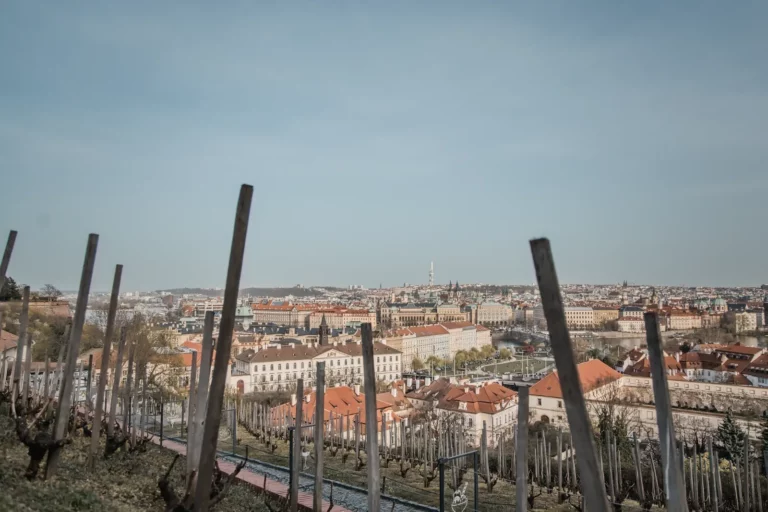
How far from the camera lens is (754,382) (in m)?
37.0

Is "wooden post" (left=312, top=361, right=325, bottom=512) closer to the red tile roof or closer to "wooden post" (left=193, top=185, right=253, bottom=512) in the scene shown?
"wooden post" (left=193, top=185, right=253, bottom=512)

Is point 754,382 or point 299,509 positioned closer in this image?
point 299,509

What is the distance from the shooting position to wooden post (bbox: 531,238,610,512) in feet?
6.30

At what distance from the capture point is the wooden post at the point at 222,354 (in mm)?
2977

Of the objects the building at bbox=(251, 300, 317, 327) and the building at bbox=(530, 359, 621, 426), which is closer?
the building at bbox=(530, 359, 621, 426)

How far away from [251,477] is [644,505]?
19.3ft

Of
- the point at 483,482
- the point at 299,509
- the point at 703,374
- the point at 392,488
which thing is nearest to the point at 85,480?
the point at 299,509

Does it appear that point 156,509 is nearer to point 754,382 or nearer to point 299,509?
point 299,509

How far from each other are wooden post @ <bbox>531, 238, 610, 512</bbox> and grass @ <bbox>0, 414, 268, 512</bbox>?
3606mm

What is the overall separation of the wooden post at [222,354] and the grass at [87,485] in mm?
1616

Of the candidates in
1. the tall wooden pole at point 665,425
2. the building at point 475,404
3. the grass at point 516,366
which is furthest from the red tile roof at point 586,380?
the tall wooden pole at point 665,425

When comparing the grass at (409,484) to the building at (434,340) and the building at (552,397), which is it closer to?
the building at (552,397)

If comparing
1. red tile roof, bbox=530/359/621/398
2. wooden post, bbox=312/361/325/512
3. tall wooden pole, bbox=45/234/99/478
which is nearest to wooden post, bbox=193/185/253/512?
wooden post, bbox=312/361/325/512

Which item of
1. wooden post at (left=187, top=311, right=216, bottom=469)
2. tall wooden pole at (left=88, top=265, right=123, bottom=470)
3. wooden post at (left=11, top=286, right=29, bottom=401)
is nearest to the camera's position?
wooden post at (left=187, top=311, right=216, bottom=469)
